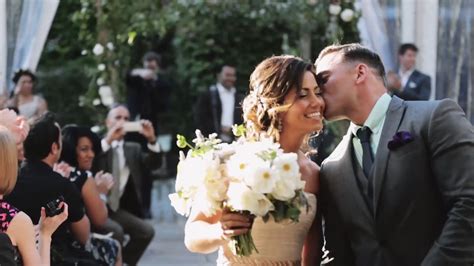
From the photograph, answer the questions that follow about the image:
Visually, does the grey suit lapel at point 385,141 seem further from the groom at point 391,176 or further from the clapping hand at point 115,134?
the clapping hand at point 115,134

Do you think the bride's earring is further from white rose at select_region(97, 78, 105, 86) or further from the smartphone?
white rose at select_region(97, 78, 105, 86)

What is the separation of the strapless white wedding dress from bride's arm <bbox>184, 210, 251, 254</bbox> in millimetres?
123

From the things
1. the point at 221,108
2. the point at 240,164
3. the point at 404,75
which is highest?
the point at 240,164

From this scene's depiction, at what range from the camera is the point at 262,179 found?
4.09m

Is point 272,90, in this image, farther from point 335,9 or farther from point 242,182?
point 335,9

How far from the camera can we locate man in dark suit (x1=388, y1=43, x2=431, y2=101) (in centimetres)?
1060

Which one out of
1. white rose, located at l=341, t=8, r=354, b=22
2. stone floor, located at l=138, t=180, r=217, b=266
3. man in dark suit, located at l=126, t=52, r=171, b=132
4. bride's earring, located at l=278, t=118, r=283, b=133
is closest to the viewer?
bride's earring, located at l=278, t=118, r=283, b=133

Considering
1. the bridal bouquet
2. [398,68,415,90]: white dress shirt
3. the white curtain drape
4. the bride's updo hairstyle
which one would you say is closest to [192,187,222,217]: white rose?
the bridal bouquet

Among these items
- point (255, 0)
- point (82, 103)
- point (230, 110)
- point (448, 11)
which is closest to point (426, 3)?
point (448, 11)

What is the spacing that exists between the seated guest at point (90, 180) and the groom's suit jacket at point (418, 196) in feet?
10.9

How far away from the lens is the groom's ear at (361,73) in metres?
4.57

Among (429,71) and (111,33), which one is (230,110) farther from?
(429,71)

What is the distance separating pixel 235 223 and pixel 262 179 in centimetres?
23

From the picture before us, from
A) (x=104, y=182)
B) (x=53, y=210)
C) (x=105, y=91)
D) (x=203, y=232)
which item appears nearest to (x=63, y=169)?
(x=104, y=182)
